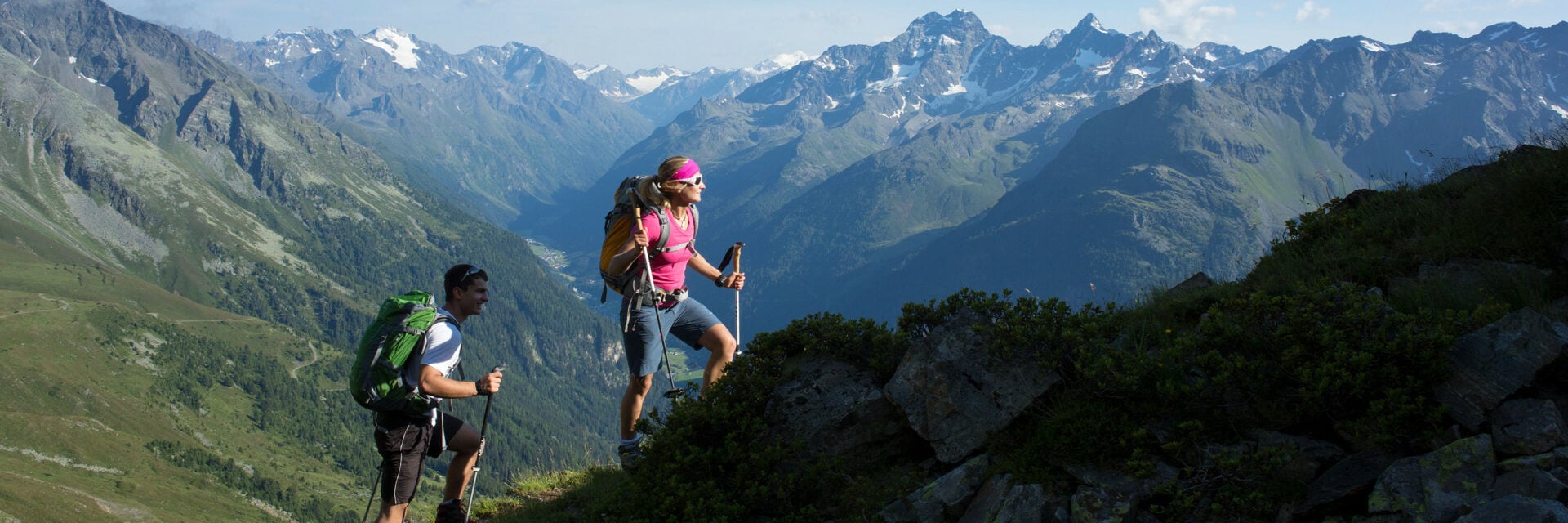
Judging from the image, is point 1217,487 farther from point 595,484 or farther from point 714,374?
point 595,484

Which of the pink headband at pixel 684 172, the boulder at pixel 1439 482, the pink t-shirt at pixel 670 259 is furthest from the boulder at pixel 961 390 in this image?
the pink headband at pixel 684 172

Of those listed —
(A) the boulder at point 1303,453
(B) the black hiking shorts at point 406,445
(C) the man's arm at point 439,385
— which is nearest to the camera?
(A) the boulder at point 1303,453

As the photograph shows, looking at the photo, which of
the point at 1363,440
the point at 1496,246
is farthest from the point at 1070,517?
the point at 1496,246

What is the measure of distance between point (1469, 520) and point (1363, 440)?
4.16 feet

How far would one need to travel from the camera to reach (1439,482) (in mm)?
5770

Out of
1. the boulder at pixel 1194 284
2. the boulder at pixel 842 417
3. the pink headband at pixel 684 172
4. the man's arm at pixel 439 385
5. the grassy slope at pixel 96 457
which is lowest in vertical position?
the grassy slope at pixel 96 457

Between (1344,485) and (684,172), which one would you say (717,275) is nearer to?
(684,172)

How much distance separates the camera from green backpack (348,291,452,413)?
8.02 m

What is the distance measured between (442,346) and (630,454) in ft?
9.75

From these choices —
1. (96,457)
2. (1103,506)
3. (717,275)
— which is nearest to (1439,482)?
(1103,506)

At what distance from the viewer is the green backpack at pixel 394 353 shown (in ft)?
26.3

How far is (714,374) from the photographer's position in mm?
10039

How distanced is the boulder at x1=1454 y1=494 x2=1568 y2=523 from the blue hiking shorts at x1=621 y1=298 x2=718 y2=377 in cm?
708

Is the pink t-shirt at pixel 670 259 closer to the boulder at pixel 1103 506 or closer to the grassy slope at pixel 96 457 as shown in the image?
the boulder at pixel 1103 506
